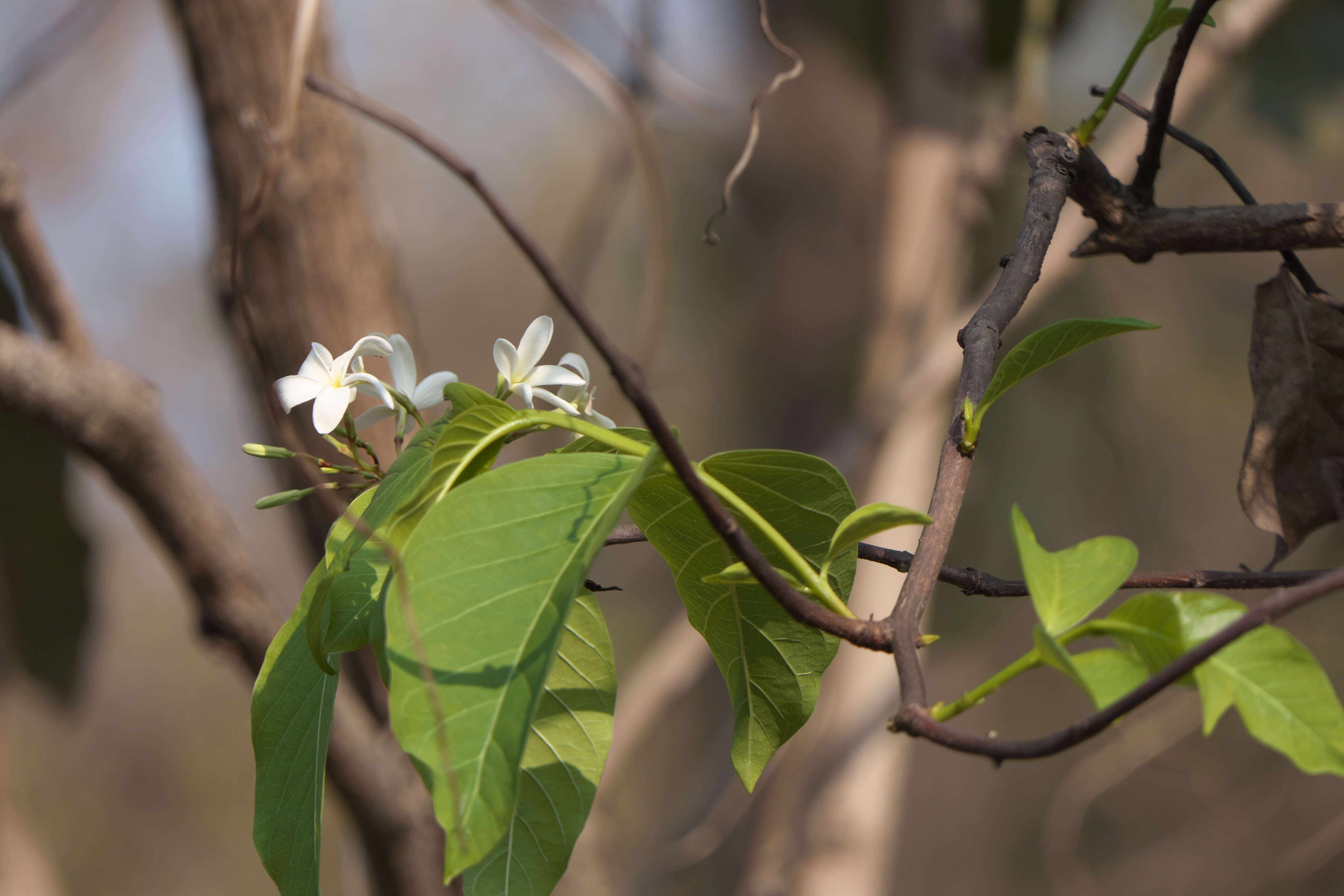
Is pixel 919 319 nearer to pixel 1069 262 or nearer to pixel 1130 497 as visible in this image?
pixel 1069 262

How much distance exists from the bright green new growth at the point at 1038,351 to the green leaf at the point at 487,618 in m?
0.11

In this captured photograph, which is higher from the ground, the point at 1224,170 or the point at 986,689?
the point at 1224,170

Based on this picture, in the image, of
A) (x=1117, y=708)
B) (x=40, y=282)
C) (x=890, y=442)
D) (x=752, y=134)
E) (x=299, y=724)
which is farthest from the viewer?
(x=890, y=442)

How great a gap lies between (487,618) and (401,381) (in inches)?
5.4

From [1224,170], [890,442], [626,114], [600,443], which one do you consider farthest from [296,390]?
[890,442]

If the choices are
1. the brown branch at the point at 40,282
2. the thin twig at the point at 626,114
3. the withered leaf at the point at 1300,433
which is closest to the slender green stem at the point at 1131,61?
the withered leaf at the point at 1300,433

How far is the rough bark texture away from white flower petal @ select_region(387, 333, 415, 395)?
0.65 metres

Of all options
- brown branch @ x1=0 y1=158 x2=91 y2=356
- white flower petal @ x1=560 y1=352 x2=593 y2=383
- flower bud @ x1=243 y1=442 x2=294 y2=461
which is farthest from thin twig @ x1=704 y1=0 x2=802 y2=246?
brown branch @ x1=0 y1=158 x2=91 y2=356

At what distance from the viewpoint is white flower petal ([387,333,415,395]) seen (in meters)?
0.32

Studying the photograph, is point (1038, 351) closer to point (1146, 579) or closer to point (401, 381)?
point (1146, 579)

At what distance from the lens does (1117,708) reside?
Result: 16cm

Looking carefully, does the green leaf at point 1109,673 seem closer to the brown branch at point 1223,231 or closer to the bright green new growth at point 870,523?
the bright green new growth at point 870,523

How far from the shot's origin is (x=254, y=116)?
86cm

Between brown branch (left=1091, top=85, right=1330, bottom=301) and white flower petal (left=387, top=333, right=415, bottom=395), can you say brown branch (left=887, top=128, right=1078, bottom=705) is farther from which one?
white flower petal (left=387, top=333, right=415, bottom=395)
